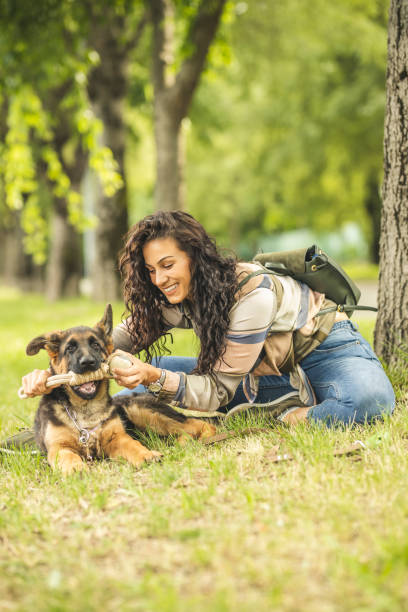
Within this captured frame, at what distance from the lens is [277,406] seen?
4.00 meters

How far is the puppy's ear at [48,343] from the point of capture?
3.75 meters

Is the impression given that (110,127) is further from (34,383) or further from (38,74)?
(34,383)

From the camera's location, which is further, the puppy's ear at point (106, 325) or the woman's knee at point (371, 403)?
the puppy's ear at point (106, 325)

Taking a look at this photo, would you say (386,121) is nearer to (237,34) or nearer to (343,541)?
(343,541)

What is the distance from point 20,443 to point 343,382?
229 cm

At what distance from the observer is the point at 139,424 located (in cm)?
418

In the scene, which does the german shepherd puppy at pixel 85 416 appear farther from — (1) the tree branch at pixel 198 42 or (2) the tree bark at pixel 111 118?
(2) the tree bark at pixel 111 118

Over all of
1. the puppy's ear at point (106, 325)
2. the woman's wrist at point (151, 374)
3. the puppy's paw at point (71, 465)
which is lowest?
the puppy's paw at point (71, 465)

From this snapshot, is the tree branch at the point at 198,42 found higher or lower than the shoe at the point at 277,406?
higher

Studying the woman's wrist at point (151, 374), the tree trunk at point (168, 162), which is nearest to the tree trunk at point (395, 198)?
the woman's wrist at point (151, 374)

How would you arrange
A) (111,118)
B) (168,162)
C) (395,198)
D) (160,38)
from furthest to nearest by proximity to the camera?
(111,118) < (168,162) < (160,38) < (395,198)

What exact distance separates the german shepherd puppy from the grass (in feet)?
0.52

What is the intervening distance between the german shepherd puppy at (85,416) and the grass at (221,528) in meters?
0.16

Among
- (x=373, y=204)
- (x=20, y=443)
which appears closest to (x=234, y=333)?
(x=20, y=443)
